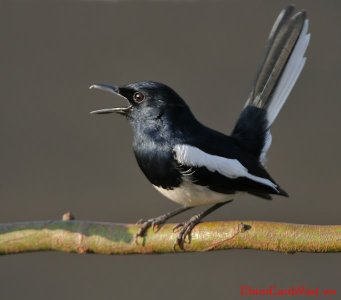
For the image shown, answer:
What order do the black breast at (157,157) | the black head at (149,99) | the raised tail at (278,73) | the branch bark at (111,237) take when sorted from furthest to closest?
the raised tail at (278,73) < the black head at (149,99) < the black breast at (157,157) < the branch bark at (111,237)

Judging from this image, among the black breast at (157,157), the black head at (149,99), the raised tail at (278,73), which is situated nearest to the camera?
the black breast at (157,157)

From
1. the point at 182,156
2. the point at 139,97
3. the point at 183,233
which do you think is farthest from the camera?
the point at 139,97

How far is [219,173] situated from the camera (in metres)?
2.11

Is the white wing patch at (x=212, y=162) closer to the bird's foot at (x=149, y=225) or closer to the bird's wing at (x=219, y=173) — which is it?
the bird's wing at (x=219, y=173)

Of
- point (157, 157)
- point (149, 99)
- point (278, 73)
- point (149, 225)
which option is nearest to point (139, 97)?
point (149, 99)

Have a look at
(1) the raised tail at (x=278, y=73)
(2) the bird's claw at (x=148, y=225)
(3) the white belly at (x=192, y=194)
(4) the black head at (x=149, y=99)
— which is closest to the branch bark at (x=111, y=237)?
(2) the bird's claw at (x=148, y=225)

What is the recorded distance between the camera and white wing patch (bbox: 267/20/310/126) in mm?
2537

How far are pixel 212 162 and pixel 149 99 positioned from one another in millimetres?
301

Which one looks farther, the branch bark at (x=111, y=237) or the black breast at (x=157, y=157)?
the black breast at (x=157, y=157)

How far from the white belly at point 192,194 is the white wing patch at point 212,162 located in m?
0.07

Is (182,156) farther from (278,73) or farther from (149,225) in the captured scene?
(278,73)

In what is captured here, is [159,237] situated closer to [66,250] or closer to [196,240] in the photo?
[196,240]

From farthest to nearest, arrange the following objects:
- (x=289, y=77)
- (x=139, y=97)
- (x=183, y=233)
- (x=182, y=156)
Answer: (x=289, y=77), (x=139, y=97), (x=182, y=156), (x=183, y=233)

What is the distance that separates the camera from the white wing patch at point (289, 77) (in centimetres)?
254
